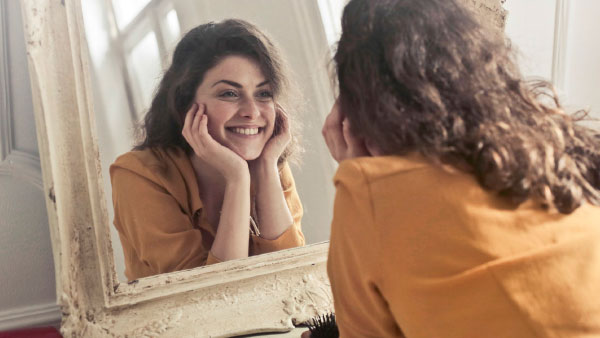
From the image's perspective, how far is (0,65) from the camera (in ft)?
3.06

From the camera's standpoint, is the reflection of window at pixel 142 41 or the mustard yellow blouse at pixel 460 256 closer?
the mustard yellow blouse at pixel 460 256

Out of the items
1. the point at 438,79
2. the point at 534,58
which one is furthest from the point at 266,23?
the point at 534,58

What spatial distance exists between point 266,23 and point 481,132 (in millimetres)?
551

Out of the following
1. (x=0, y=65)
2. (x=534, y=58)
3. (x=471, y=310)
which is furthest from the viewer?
(x=534, y=58)

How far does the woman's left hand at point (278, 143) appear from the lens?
1.07 m

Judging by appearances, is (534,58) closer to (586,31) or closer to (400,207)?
(586,31)

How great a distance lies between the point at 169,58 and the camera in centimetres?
97

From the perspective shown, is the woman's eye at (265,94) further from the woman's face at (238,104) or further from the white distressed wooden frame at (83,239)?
the white distressed wooden frame at (83,239)

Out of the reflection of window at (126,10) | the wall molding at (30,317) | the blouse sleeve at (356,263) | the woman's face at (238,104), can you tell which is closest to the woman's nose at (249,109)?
the woman's face at (238,104)

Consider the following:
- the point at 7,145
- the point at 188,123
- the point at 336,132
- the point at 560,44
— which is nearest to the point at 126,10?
the point at 188,123

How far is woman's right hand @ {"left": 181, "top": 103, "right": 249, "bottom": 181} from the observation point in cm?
98

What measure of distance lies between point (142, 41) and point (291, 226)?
0.47 metres

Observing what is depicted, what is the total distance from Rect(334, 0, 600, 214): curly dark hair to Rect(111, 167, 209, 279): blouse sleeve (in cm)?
40

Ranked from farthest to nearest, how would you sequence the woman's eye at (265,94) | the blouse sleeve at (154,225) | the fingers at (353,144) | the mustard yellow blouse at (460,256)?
the woman's eye at (265,94), the blouse sleeve at (154,225), the fingers at (353,144), the mustard yellow blouse at (460,256)
